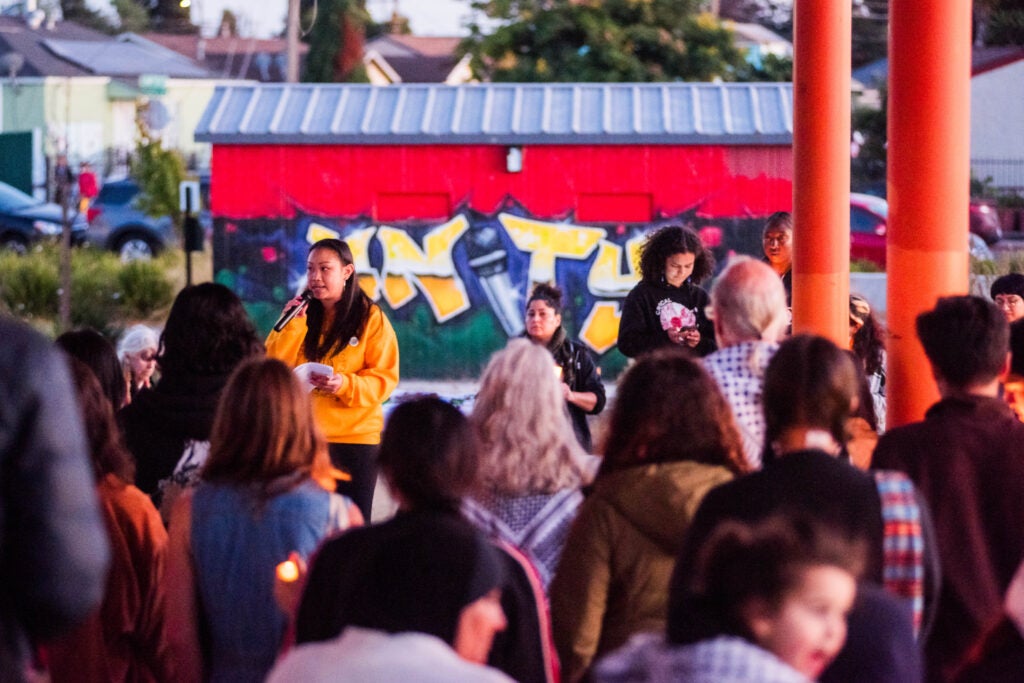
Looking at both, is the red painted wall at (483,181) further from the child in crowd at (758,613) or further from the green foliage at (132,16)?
the green foliage at (132,16)

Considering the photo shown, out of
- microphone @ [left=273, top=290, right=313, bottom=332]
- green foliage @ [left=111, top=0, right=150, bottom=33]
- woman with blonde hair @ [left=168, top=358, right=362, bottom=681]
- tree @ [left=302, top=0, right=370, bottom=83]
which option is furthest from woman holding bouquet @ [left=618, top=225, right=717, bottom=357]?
green foliage @ [left=111, top=0, right=150, bottom=33]

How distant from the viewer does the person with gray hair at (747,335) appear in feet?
15.8

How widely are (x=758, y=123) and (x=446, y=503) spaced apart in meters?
12.0

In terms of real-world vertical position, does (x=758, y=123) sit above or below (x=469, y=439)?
above

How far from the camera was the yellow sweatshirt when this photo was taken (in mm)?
6824

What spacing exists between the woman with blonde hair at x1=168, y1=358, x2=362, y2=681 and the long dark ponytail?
2.82m

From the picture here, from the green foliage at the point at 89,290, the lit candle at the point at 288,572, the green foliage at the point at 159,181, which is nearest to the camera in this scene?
the lit candle at the point at 288,572

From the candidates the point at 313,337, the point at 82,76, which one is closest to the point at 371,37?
the point at 82,76

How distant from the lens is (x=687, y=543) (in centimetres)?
Result: 343

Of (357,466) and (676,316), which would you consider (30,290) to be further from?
(676,316)

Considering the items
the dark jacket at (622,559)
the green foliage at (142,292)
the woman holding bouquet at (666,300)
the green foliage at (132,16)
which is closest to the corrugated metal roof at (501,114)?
the green foliage at (142,292)

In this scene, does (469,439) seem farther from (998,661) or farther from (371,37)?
(371,37)

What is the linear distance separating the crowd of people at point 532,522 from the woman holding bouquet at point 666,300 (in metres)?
2.39

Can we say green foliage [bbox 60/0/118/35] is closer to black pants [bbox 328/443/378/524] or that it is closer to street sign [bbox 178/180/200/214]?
street sign [bbox 178/180/200/214]
